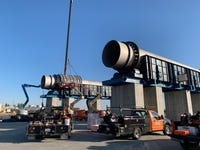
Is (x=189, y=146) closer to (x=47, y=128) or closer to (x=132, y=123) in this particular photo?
(x=132, y=123)

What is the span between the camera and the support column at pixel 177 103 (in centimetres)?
3116

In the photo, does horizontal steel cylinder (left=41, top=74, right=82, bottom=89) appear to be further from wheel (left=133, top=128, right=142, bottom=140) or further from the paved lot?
wheel (left=133, top=128, right=142, bottom=140)

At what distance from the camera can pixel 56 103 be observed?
43.3 meters

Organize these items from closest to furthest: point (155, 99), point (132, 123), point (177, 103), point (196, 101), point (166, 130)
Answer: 1. point (132, 123)
2. point (166, 130)
3. point (155, 99)
4. point (177, 103)
5. point (196, 101)

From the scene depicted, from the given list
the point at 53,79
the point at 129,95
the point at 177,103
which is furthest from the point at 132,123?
the point at 53,79

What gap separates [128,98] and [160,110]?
16.4 ft

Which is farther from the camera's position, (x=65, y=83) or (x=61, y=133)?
(x=65, y=83)

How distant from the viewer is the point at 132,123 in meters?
11.5

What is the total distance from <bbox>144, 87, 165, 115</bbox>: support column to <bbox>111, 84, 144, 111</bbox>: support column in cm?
306

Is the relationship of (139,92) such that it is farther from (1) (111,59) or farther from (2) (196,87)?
(2) (196,87)

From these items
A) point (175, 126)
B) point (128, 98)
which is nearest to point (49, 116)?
point (175, 126)

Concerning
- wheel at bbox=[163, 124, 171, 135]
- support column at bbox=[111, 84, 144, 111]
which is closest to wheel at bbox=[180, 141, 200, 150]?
wheel at bbox=[163, 124, 171, 135]

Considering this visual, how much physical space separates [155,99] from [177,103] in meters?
9.48

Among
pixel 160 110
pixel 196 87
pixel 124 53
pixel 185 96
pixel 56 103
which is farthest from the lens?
pixel 56 103
